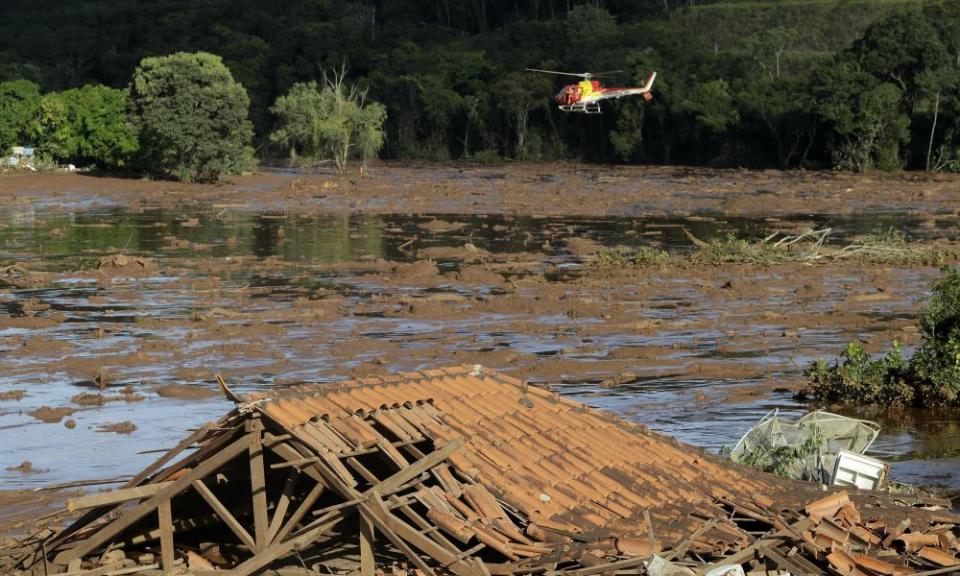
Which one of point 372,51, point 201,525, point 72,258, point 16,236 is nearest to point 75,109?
point 16,236

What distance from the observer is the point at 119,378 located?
62.4ft

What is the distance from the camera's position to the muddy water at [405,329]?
16141 mm

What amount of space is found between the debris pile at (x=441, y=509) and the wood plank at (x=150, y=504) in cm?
1

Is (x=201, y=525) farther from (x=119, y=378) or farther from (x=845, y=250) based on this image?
(x=845, y=250)

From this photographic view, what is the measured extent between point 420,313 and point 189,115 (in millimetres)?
39964

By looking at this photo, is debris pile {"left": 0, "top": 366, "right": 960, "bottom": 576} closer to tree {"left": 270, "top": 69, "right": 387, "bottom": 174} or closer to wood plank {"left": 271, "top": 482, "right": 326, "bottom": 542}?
wood plank {"left": 271, "top": 482, "right": 326, "bottom": 542}

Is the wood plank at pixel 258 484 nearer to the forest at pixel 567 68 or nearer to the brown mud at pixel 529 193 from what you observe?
the brown mud at pixel 529 193

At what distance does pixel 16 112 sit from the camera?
72.9 meters

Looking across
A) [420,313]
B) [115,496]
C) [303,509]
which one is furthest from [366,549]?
[420,313]

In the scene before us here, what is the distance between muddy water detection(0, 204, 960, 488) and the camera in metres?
16.1

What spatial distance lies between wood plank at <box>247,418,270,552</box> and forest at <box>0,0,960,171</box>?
199 feet

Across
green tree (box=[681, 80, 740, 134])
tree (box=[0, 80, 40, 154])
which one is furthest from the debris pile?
green tree (box=[681, 80, 740, 134])

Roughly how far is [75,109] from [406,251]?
40.0 meters

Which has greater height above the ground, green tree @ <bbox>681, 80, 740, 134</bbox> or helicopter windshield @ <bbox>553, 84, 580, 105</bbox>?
helicopter windshield @ <bbox>553, 84, 580, 105</bbox>
